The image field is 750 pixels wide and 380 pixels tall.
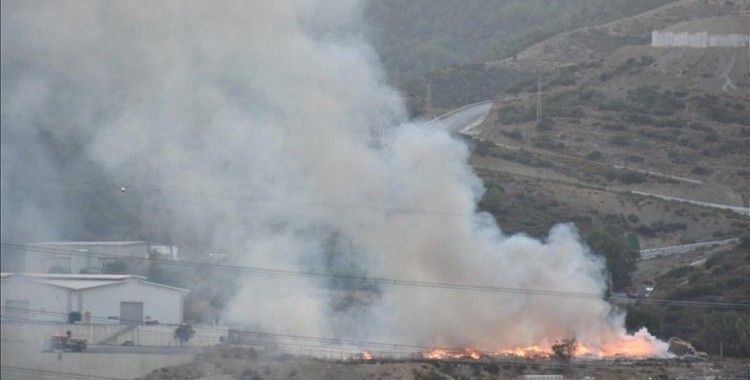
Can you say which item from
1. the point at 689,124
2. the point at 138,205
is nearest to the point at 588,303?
the point at 138,205

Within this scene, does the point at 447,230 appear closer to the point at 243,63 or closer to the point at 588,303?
the point at 588,303

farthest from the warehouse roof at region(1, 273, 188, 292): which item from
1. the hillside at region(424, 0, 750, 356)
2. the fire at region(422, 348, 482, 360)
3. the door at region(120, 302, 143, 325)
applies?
the hillside at region(424, 0, 750, 356)

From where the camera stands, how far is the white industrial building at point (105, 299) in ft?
193

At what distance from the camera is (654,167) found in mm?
129000

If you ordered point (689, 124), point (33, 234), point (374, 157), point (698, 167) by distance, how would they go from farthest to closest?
1. point (689, 124)
2. point (698, 167)
3. point (374, 157)
4. point (33, 234)

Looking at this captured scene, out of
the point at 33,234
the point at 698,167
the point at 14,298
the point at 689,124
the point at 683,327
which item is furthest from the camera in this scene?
the point at 689,124

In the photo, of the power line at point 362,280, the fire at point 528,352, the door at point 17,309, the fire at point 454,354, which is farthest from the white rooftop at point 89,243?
the fire at point 528,352

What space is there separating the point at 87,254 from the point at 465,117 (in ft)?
268

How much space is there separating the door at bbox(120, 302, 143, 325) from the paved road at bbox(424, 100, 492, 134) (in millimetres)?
66003

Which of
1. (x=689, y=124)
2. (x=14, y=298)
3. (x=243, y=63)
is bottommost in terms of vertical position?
(x=14, y=298)

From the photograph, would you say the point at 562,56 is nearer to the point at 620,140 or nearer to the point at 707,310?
the point at 620,140

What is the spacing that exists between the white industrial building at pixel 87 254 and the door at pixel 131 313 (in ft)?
8.52

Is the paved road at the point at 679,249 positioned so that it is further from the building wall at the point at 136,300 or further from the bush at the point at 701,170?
the building wall at the point at 136,300

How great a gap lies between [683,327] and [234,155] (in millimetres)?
27408
